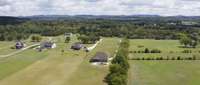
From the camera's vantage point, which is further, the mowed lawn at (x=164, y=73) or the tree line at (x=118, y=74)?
the mowed lawn at (x=164, y=73)

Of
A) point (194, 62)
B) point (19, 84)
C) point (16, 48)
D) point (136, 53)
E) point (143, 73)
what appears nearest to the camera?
point (19, 84)

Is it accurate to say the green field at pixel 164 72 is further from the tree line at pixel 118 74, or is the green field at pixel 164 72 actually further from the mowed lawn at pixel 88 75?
the mowed lawn at pixel 88 75

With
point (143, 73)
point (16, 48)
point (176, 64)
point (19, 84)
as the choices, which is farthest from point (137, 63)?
point (16, 48)

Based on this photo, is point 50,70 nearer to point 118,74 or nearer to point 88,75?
point 88,75

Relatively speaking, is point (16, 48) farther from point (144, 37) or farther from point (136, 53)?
point (144, 37)

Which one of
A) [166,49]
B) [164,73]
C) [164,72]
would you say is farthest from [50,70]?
[166,49]

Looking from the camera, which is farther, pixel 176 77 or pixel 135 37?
pixel 135 37

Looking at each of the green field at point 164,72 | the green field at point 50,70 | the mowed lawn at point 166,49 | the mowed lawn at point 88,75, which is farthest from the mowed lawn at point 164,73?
the mowed lawn at point 166,49
